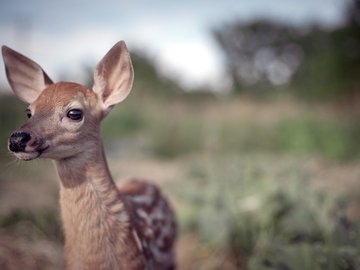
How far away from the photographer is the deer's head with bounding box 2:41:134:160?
2.16 m

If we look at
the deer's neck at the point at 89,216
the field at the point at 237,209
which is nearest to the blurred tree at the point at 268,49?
the field at the point at 237,209

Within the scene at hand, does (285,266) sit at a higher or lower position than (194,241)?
higher

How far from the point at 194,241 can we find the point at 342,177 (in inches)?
156

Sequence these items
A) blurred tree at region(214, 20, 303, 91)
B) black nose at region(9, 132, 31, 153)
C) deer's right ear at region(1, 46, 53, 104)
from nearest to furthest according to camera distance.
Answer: black nose at region(9, 132, 31, 153) < deer's right ear at region(1, 46, 53, 104) < blurred tree at region(214, 20, 303, 91)

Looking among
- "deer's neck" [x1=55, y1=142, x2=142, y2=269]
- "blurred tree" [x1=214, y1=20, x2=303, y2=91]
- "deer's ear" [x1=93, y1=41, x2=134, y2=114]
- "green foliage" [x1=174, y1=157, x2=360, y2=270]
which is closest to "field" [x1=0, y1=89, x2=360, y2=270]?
"green foliage" [x1=174, y1=157, x2=360, y2=270]

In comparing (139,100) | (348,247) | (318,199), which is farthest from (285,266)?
(139,100)

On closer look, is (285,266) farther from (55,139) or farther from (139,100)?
(139,100)

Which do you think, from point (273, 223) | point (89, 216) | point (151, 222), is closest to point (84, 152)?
point (89, 216)

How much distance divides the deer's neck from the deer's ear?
335mm

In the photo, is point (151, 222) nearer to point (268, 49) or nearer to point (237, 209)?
point (237, 209)

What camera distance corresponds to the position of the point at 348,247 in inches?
123

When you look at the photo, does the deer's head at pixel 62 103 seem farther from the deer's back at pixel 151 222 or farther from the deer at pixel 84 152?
the deer's back at pixel 151 222

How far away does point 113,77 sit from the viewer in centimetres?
257

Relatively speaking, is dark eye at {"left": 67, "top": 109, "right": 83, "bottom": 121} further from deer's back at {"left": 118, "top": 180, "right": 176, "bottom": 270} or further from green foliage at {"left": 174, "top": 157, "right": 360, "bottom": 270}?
green foliage at {"left": 174, "top": 157, "right": 360, "bottom": 270}
